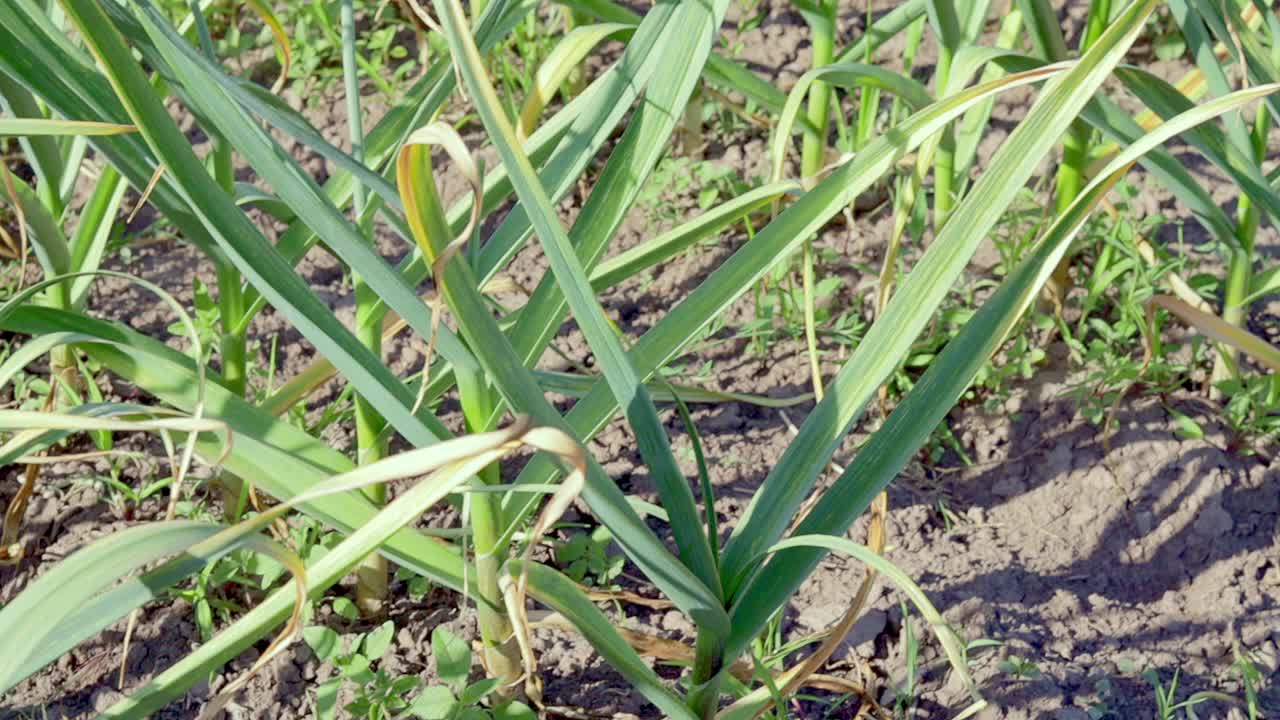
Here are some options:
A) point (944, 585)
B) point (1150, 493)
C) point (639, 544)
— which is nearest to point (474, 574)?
point (639, 544)

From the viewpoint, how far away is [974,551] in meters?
1.67

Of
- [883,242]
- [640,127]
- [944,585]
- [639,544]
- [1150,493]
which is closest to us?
[639,544]

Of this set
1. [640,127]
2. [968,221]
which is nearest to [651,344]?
[640,127]

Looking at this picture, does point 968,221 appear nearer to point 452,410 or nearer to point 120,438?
point 452,410

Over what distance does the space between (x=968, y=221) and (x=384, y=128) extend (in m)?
0.68

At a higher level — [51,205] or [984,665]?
[51,205]

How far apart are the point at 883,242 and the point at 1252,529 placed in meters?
0.69

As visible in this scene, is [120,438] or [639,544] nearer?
[639,544]

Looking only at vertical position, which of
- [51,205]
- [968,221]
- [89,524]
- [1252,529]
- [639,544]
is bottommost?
[1252,529]

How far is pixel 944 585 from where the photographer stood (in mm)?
1611

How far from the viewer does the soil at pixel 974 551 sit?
1.51 metres

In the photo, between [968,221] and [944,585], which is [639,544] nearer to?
[968,221]

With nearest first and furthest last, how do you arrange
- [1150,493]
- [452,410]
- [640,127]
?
[640,127] < [1150,493] < [452,410]

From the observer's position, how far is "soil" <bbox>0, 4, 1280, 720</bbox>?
151cm
